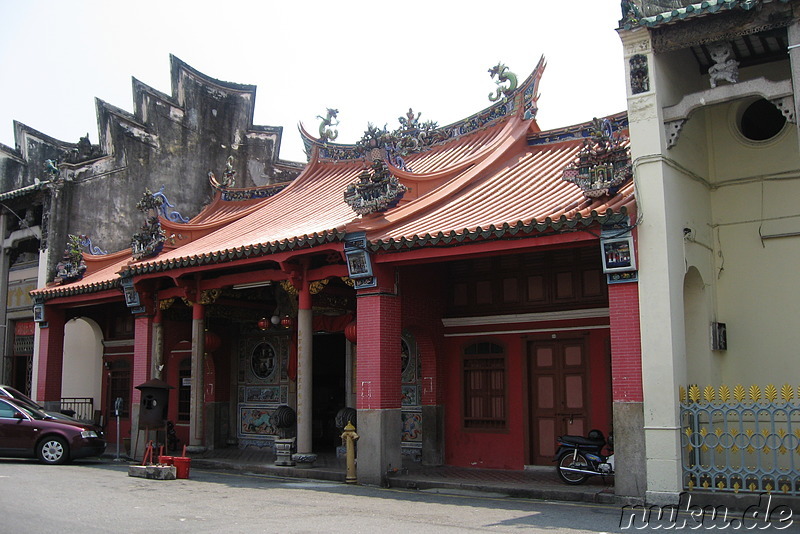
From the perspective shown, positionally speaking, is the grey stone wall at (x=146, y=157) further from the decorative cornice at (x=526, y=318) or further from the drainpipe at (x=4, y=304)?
the decorative cornice at (x=526, y=318)

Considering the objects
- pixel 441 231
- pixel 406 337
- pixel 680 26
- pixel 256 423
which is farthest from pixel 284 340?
pixel 680 26

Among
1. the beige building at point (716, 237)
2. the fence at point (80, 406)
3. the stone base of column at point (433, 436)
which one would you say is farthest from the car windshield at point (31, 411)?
the beige building at point (716, 237)

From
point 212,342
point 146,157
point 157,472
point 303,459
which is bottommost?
point 157,472

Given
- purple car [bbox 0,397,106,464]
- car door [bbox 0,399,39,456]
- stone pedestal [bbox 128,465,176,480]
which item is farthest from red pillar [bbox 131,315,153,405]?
stone pedestal [bbox 128,465,176,480]

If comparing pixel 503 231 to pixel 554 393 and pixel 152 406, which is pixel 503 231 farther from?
pixel 152 406

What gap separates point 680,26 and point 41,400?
59.1 feet

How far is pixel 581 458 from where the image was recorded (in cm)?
1212

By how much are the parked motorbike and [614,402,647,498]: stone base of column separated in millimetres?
1066

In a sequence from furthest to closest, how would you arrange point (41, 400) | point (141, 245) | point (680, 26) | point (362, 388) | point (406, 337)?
1. point (41, 400)
2. point (141, 245)
3. point (406, 337)
4. point (362, 388)
5. point (680, 26)

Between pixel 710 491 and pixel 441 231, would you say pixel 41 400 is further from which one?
pixel 710 491

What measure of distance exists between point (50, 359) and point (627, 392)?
16160mm

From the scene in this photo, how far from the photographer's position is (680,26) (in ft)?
36.0

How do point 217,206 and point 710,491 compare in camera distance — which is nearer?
point 710,491

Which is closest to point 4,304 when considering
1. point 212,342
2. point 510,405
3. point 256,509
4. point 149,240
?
point 149,240
